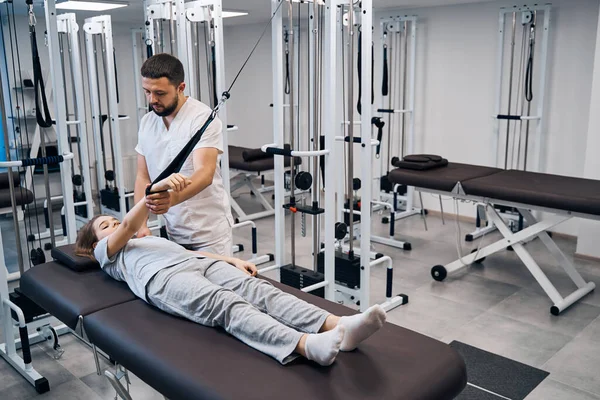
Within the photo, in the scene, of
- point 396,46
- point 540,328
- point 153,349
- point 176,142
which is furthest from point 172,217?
point 396,46

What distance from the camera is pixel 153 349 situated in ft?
5.06

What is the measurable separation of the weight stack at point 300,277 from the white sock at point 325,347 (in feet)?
4.42

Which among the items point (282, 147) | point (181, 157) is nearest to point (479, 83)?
point (282, 147)

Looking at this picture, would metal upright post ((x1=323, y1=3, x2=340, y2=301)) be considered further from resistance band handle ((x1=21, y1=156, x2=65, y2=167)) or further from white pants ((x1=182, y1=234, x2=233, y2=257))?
resistance band handle ((x1=21, y1=156, x2=65, y2=167))

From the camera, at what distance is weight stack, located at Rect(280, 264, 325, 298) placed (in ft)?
9.22

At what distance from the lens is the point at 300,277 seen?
2863mm

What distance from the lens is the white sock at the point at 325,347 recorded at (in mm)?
1406

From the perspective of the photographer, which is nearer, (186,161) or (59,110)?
(186,161)

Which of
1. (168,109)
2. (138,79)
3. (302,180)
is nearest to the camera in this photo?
(168,109)

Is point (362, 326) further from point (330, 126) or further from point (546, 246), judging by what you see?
point (546, 246)

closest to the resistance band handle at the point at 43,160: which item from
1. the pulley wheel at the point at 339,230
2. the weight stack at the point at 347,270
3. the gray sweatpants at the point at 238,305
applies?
the gray sweatpants at the point at 238,305

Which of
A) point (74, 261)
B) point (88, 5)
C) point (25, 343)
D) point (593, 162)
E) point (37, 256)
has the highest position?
point (88, 5)

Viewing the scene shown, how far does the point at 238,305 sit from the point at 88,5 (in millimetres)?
3586

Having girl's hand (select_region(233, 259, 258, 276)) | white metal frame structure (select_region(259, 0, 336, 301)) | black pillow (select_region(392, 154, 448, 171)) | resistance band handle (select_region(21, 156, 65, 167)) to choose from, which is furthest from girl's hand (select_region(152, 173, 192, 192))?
black pillow (select_region(392, 154, 448, 171))
